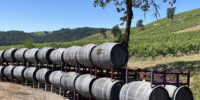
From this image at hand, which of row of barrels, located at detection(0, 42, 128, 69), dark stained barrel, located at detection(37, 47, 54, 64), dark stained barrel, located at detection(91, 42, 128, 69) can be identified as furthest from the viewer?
dark stained barrel, located at detection(37, 47, 54, 64)

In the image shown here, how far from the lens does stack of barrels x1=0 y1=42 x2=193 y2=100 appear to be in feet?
31.6

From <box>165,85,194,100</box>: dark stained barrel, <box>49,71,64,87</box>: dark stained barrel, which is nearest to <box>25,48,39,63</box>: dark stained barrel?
<box>49,71,64,87</box>: dark stained barrel

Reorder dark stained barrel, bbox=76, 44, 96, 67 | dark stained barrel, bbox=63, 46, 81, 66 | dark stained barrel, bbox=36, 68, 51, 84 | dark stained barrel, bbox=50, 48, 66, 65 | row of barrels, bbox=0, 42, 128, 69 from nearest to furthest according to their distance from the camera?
1. row of barrels, bbox=0, 42, 128, 69
2. dark stained barrel, bbox=76, 44, 96, 67
3. dark stained barrel, bbox=63, 46, 81, 66
4. dark stained barrel, bbox=50, 48, 66, 65
5. dark stained barrel, bbox=36, 68, 51, 84

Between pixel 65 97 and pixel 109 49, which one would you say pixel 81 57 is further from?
pixel 65 97

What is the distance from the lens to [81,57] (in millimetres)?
14688

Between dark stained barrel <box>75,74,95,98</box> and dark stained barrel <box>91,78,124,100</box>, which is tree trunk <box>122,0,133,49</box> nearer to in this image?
dark stained barrel <box>75,74,95,98</box>

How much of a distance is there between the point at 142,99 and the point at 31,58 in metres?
14.8

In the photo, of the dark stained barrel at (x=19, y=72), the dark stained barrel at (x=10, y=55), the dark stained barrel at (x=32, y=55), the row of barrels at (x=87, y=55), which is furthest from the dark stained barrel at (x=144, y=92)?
the dark stained barrel at (x=10, y=55)

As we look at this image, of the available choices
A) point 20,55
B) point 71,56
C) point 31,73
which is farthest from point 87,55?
point 20,55

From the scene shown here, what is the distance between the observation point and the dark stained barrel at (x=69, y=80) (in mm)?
15421

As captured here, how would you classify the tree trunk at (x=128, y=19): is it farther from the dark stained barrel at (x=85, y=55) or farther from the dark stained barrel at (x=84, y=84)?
the dark stained barrel at (x=84, y=84)

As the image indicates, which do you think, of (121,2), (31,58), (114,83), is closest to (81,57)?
(114,83)

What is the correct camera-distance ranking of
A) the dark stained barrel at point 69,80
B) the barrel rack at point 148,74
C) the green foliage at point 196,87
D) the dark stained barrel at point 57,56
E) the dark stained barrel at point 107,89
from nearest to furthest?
1. the barrel rack at point 148,74
2. the dark stained barrel at point 107,89
3. the green foliage at point 196,87
4. the dark stained barrel at point 69,80
5. the dark stained barrel at point 57,56

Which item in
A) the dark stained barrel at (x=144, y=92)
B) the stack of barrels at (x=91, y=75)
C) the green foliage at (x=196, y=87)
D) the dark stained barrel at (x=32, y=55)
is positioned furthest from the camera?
the dark stained barrel at (x=32, y=55)
